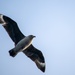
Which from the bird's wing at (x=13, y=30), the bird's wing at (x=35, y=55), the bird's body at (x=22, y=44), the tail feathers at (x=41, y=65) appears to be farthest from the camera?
the bird's wing at (x=35, y=55)

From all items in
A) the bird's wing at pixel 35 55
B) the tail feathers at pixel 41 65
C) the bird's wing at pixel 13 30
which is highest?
the bird's wing at pixel 13 30

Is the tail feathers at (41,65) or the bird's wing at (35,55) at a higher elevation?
the bird's wing at (35,55)

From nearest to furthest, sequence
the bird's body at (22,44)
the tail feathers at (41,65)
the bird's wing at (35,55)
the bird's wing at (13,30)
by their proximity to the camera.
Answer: the bird's body at (22,44), the bird's wing at (13,30), the tail feathers at (41,65), the bird's wing at (35,55)

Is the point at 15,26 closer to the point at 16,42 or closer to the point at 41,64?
the point at 16,42

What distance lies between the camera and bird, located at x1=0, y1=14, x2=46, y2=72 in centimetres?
996

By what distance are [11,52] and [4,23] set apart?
1252 millimetres

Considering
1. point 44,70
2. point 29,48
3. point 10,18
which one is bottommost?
point 44,70

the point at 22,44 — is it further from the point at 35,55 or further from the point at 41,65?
the point at 41,65

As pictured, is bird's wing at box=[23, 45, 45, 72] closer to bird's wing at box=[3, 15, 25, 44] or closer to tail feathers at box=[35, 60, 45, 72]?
tail feathers at box=[35, 60, 45, 72]

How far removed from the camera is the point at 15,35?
10766 millimetres

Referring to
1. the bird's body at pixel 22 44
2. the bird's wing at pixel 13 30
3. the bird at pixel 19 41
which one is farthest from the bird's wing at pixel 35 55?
the bird's body at pixel 22 44

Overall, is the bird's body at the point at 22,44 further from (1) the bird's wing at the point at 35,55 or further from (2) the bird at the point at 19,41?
(1) the bird's wing at the point at 35,55

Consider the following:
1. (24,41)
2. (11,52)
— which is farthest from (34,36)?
(11,52)

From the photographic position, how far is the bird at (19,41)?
9.96 metres
